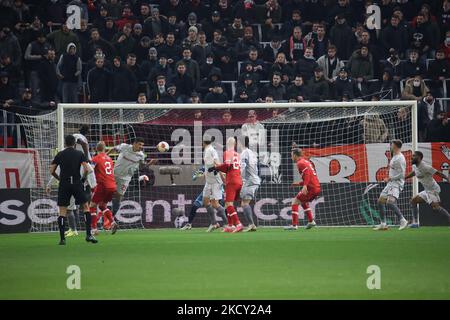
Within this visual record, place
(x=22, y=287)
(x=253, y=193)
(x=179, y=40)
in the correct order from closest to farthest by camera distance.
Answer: (x=22, y=287)
(x=253, y=193)
(x=179, y=40)

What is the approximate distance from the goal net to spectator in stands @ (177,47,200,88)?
1603 mm

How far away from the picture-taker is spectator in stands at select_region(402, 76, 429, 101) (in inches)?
1061

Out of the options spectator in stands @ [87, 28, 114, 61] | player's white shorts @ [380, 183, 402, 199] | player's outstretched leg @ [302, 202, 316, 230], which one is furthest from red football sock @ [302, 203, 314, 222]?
spectator in stands @ [87, 28, 114, 61]

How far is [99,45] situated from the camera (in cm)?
2791

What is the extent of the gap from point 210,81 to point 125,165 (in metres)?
5.04

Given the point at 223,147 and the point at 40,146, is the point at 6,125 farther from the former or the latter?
the point at 223,147

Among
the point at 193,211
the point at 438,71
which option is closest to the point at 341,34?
the point at 438,71

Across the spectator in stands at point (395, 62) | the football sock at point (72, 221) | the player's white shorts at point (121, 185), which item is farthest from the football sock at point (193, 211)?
the spectator in stands at point (395, 62)

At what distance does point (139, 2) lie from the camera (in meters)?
30.2

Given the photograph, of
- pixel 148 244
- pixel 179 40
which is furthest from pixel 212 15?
pixel 148 244

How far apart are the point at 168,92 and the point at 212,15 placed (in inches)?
140

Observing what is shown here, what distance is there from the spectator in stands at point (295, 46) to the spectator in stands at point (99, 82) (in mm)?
5289

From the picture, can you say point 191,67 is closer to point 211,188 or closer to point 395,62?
point 211,188

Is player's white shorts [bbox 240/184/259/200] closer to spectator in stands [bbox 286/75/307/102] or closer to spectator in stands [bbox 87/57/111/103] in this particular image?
spectator in stands [bbox 286/75/307/102]
